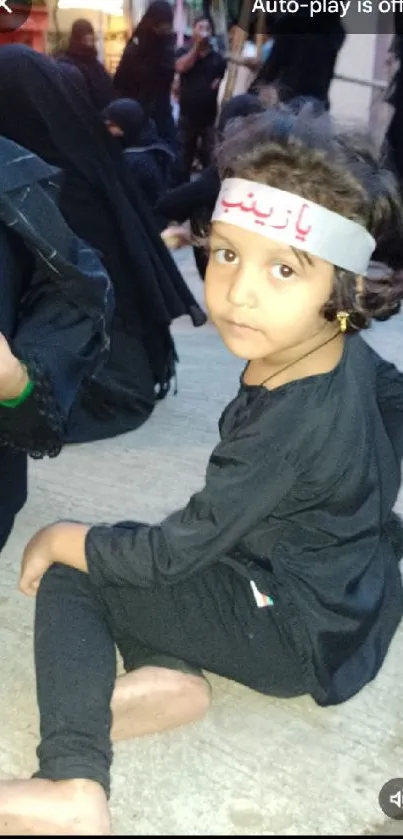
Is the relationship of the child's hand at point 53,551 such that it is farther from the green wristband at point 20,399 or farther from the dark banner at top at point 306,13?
the dark banner at top at point 306,13

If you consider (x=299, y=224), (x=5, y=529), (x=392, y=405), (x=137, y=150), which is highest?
(x=299, y=224)

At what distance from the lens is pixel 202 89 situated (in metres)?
3.61

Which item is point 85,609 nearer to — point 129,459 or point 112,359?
point 129,459

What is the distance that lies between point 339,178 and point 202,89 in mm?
3021

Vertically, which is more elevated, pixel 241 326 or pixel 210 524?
pixel 241 326

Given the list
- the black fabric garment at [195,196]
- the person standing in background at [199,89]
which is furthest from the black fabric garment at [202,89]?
the black fabric garment at [195,196]

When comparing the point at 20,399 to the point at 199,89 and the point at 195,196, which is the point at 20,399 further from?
the point at 199,89

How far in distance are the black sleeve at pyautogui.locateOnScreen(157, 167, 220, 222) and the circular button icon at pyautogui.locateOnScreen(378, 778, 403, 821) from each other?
68.6 inches

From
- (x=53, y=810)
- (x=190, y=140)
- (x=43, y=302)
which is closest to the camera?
(x=53, y=810)

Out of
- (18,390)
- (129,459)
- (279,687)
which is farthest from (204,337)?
(279,687)

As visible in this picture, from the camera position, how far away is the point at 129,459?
165 cm

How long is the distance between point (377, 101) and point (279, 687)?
2.92 metres

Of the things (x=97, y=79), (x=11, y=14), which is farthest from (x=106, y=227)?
(x=97, y=79)

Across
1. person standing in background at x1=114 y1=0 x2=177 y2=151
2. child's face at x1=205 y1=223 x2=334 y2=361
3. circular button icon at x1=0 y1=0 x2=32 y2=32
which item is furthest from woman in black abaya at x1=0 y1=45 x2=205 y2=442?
person standing in background at x1=114 y1=0 x2=177 y2=151
